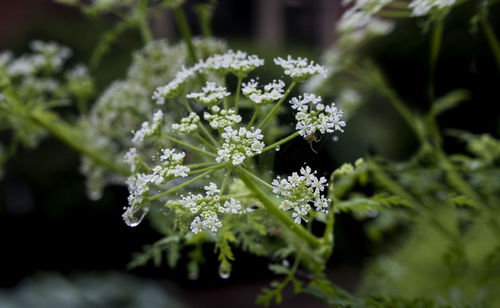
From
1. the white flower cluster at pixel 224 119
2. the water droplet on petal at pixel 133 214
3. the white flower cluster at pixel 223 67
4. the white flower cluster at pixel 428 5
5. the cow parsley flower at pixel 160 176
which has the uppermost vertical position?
the white flower cluster at pixel 428 5

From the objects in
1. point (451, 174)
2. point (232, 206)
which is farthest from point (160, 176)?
point (451, 174)

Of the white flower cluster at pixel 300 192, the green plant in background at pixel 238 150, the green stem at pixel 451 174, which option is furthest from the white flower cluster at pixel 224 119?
the green stem at pixel 451 174

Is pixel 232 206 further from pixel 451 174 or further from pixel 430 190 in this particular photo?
pixel 430 190

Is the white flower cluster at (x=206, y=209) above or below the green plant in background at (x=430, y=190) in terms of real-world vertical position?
below

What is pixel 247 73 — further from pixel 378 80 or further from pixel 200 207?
pixel 378 80

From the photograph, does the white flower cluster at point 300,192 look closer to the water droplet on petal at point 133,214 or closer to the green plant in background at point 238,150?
the green plant in background at point 238,150

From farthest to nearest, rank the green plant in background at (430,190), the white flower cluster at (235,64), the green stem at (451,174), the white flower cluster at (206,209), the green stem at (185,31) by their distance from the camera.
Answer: the green stem at (451,174) < the green stem at (185,31) < the green plant in background at (430,190) < the white flower cluster at (235,64) < the white flower cluster at (206,209)

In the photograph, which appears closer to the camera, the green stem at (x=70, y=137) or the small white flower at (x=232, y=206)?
the small white flower at (x=232, y=206)

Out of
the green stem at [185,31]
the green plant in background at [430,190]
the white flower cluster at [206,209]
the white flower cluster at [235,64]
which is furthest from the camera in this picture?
the green stem at [185,31]

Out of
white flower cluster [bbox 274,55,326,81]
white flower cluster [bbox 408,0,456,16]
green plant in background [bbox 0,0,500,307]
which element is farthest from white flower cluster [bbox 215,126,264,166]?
white flower cluster [bbox 408,0,456,16]
